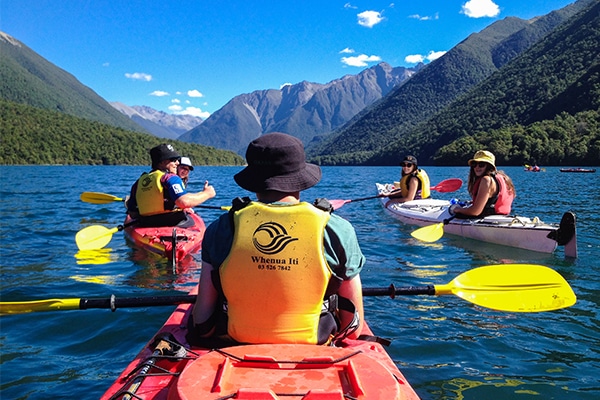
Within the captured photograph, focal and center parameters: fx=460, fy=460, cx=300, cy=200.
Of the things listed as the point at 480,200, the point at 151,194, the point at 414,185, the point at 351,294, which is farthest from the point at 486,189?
the point at 351,294

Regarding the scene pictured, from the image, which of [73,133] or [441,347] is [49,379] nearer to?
[441,347]

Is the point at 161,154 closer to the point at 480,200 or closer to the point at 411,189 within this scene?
the point at 480,200

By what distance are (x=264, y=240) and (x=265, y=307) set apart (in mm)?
405

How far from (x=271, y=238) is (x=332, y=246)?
1.20 feet

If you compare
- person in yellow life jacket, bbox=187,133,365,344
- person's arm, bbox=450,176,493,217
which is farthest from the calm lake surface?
person in yellow life jacket, bbox=187,133,365,344

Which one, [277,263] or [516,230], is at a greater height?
[277,263]

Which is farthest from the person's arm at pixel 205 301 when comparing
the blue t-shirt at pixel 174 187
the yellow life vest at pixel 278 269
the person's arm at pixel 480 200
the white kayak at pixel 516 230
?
the person's arm at pixel 480 200

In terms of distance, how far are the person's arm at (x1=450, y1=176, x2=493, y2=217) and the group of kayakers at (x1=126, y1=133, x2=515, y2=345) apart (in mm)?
6819

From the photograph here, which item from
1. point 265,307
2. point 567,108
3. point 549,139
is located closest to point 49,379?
point 265,307

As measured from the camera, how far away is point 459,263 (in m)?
8.41

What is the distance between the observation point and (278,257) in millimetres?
2572

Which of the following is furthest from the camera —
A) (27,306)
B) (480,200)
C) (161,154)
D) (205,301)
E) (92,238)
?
(480,200)

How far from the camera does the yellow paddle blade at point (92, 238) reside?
8.37 m

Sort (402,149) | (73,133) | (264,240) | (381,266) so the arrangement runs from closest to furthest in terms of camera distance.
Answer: (264,240), (381,266), (73,133), (402,149)
